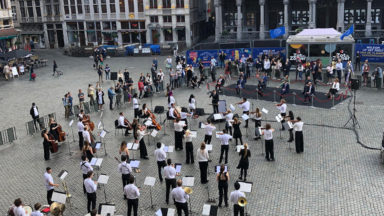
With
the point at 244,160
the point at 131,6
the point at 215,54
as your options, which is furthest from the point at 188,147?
the point at 131,6

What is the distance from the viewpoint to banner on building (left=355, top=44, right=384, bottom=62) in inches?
1607

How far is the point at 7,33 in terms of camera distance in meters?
56.6

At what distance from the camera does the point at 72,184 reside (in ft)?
60.7

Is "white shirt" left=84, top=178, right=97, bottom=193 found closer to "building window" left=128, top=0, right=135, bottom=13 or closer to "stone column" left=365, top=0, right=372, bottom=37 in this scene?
"stone column" left=365, top=0, right=372, bottom=37

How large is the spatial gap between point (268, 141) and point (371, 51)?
86.8ft

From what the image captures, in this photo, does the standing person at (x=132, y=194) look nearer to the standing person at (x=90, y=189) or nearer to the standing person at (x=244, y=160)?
the standing person at (x=90, y=189)

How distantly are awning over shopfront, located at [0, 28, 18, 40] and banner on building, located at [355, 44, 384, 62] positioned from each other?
42.0 meters

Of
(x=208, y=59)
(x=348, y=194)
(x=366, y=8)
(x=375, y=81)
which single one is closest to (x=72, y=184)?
(x=348, y=194)

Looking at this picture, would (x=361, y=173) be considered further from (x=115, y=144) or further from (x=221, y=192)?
(x=115, y=144)

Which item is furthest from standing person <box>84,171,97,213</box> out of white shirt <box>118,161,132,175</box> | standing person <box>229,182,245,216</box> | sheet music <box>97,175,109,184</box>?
standing person <box>229,182,245,216</box>

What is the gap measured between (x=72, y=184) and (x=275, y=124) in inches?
474

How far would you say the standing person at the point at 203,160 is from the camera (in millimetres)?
17172

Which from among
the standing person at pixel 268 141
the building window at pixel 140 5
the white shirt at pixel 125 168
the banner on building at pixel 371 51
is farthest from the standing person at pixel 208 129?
the building window at pixel 140 5

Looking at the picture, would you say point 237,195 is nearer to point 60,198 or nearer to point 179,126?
point 60,198
